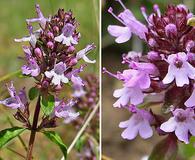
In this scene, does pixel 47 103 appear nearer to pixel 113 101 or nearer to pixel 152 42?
pixel 152 42

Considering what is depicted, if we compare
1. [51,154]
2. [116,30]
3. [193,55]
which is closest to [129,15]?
[116,30]

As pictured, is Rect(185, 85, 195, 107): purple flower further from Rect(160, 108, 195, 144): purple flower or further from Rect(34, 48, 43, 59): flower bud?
Rect(34, 48, 43, 59): flower bud

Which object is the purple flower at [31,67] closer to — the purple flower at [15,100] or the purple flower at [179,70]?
the purple flower at [15,100]

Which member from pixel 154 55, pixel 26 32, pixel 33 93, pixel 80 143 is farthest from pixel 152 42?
pixel 26 32

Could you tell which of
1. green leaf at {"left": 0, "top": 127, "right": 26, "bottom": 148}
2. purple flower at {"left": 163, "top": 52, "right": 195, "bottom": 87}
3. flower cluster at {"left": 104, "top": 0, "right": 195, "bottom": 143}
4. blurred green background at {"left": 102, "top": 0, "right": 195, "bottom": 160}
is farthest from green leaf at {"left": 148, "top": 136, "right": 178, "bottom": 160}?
blurred green background at {"left": 102, "top": 0, "right": 195, "bottom": 160}

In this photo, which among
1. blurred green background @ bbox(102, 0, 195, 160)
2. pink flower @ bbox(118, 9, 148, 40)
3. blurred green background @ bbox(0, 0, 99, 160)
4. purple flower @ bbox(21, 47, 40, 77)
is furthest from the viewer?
blurred green background @ bbox(102, 0, 195, 160)

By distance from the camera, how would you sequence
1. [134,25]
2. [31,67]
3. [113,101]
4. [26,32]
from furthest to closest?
[113,101]
[26,32]
[134,25]
[31,67]

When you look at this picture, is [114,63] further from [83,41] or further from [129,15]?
[129,15]
